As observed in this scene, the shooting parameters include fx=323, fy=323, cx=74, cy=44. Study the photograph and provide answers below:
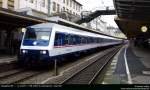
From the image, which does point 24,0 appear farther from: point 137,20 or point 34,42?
point 34,42

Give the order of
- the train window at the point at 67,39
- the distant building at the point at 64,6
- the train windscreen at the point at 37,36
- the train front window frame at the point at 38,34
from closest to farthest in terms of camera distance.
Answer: the train windscreen at the point at 37,36, the train front window frame at the point at 38,34, the train window at the point at 67,39, the distant building at the point at 64,6

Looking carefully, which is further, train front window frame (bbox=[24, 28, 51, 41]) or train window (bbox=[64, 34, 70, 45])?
train window (bbox=[64, 34, 70, 45])

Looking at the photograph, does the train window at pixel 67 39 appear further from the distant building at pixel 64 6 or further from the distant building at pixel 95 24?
the distant building at pixel 95 24

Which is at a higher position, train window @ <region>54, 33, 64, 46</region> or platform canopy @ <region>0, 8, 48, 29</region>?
platform canopy @ <region>0, 8, 48, 29</region>

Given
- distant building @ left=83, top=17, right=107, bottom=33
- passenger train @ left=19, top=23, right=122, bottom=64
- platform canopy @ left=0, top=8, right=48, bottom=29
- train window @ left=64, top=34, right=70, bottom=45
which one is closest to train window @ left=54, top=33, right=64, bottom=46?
passenger train @ left=19, top=23, right=122, bottom=64

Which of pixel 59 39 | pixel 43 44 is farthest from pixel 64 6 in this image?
pixel 43 44

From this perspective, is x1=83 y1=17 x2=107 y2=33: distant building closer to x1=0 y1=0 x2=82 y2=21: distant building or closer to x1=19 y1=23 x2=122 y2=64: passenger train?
x1=0 y1=0 x2=82 y2=21: distant building

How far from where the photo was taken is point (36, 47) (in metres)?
19.0

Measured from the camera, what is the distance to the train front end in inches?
738

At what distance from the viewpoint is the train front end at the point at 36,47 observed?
18734 millimetres

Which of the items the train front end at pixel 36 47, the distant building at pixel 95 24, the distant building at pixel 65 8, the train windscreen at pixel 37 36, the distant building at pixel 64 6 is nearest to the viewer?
the train front end at pixel 36 47

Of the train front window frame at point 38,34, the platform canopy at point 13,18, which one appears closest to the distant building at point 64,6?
the platform canopy at point 13,18

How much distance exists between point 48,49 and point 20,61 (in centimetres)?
232

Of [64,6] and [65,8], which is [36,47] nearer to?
[64,6]
